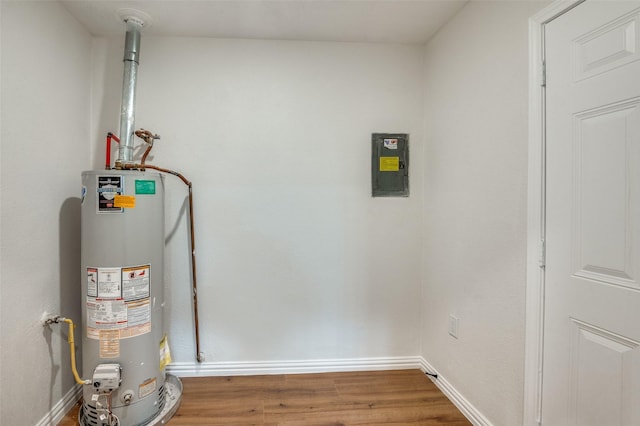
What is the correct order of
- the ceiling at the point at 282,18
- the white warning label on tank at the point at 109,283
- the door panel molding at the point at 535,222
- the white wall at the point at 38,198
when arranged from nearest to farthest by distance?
the door panel molding at the point at 535,222 → the white wall at the point at 38,198 → the white warning label on tank at the point at 109,283 → the ceiling at the point at 282,18

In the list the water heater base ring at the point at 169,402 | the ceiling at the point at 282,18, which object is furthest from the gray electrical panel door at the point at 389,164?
the water heater base ring at the point at 169,402

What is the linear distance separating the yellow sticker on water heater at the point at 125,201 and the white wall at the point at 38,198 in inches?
17.1

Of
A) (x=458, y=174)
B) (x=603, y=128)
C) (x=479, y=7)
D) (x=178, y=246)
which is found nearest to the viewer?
(x=603, y=128)

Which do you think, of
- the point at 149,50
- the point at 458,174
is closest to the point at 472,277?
the point at 458,174

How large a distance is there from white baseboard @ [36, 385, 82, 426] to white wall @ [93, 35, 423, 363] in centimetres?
57

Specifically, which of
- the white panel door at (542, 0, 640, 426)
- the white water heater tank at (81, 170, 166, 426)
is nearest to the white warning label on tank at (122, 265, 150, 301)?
the white water heater tank at (81, 170, 166, 426)

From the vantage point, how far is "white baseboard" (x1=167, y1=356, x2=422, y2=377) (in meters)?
2.05

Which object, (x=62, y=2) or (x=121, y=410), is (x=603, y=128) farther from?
(x=62, y=2)

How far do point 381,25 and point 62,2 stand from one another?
1.94 metres

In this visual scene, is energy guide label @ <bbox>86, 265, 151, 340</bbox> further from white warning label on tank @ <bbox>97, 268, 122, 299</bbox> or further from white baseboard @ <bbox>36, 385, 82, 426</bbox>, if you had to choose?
white baseboard @ <bbox>36, 385, 82, 426</bbox>

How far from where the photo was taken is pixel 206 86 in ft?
6.75

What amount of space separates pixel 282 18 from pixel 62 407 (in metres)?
2.70

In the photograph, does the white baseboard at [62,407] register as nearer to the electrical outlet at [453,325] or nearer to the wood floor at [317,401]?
the wood floor at [317,401]

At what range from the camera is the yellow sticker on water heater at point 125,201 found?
149 centimetres
